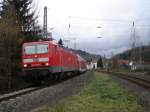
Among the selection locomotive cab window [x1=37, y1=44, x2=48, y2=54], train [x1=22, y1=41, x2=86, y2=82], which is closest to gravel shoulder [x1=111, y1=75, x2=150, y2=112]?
train [x1=22, y1=41, x2=86, y2=82]

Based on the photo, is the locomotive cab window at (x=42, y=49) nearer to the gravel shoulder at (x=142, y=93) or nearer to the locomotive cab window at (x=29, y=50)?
the locomotive cab window at (x=29, y=50)

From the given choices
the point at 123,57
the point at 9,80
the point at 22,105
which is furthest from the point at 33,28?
the point at 123,57

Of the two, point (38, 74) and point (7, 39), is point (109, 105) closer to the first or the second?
point (38, 74)

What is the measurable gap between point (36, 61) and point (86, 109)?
14811 millimetres

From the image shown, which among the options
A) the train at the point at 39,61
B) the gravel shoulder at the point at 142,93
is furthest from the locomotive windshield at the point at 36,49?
the gravel shoulder at the point at 142,93

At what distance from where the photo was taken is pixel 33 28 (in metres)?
38.2

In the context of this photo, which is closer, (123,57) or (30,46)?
(30,46)

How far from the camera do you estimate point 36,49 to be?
1089 inches

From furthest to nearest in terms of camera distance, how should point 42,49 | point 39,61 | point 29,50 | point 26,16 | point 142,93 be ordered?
1. point 26,16
2. point 29,50
3. point 42,49
4. point 39,61
5. point 142,93

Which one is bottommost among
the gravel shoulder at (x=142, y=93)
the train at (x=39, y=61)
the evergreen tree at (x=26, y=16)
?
the gravel shoulder at (x=142, y=93)

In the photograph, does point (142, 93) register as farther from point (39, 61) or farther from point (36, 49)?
point (36, 49)

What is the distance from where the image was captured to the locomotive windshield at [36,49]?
90.6ft

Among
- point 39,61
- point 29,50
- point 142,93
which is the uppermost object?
point 29,50

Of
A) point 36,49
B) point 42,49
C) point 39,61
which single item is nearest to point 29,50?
point 36,49
